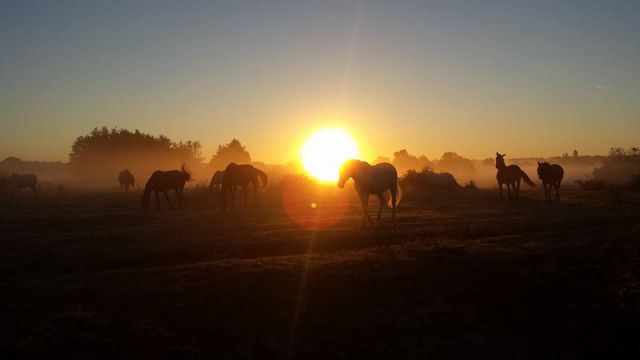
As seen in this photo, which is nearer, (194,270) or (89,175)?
(194,270)

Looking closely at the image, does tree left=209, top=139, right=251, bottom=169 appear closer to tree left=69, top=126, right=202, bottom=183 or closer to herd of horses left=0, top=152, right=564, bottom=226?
tree left=69, top=126, right=202, bottom=183

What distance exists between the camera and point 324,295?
873 cm

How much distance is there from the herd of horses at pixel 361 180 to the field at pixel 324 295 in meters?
3.90

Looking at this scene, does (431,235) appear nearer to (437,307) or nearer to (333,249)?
(333,249)

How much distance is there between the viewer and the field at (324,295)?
21.8 feet

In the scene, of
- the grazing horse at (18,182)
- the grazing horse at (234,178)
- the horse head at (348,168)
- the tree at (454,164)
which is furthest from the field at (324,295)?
the tree at (454,164)

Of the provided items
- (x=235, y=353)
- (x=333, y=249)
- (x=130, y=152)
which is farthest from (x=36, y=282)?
(x=130, y=152)

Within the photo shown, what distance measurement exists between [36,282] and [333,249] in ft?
24.4

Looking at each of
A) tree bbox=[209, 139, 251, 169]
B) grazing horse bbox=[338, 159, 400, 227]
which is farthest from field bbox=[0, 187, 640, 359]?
tree bbox=[209, 139, 251, 169]

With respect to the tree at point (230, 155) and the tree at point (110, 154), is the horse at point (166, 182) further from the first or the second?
the tree at point (230, 155)

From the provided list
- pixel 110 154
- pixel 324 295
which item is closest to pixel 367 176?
pixel 324 295

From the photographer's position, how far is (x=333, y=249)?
13.8 m

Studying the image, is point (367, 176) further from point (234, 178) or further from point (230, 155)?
point (230, 155)

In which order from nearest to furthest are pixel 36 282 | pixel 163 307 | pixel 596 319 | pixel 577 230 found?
pixel 596 319, pixel 163 307, pixel 36 282, pixel 577 230
